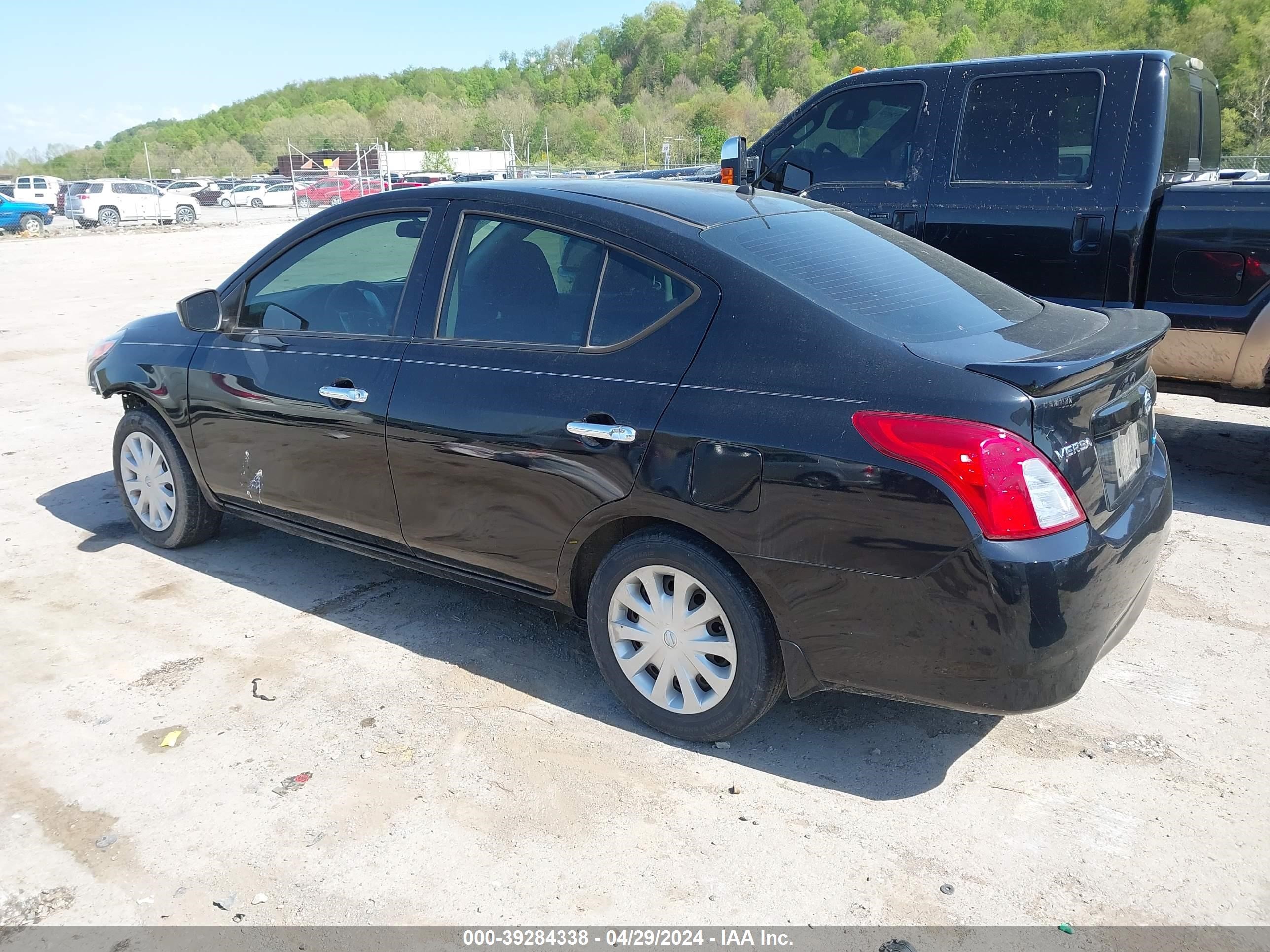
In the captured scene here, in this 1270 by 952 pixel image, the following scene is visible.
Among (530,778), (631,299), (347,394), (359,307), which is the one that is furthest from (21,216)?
(530,778)

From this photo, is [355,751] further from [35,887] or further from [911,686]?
[911,686]

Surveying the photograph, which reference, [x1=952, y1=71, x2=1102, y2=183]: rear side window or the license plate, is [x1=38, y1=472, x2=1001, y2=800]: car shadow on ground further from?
[x1=952, y1=71, x2=1102, y2=183]: rear side window

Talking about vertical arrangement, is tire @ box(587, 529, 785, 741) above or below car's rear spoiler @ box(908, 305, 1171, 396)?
below

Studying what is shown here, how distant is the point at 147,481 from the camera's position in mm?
5078

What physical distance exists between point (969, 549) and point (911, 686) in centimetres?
47

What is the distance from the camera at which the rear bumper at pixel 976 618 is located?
2670 mm

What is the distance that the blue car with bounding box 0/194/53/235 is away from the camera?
3312 cm

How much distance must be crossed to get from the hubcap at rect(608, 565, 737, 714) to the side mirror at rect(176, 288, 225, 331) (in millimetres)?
2413

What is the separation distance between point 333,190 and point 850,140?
140ft

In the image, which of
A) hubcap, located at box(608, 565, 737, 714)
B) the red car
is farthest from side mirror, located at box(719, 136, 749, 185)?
the red car

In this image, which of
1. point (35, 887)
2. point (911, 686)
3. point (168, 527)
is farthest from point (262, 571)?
point (911, 686)

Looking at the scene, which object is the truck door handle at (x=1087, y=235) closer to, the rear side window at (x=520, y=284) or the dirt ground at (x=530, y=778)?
the dirt ground at (x=530, y=778)

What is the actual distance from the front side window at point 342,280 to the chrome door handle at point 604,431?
1055 mm

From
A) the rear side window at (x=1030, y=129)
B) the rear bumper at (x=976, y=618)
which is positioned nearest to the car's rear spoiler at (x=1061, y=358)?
the rear bumper at (x=976, y=618)
